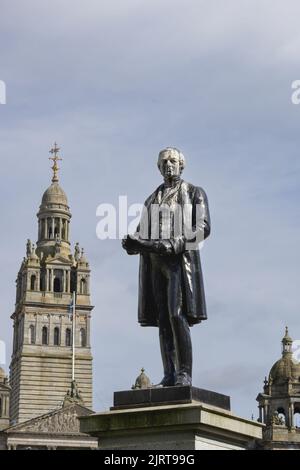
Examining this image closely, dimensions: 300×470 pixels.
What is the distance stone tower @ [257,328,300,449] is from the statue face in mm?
70883

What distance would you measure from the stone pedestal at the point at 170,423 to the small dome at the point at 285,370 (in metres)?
72.7

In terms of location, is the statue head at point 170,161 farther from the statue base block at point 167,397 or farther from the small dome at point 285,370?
the small dome at point 285,370

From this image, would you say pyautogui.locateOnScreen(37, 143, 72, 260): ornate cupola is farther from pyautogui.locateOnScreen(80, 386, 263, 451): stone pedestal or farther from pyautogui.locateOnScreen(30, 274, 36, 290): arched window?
pyautogui.locateOnScreen(80, 386, 263, 451): stone pedestal

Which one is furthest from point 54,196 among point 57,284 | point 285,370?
point 285,370

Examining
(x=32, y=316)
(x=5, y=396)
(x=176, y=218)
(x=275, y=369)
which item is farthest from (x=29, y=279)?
(x=176, y=218)

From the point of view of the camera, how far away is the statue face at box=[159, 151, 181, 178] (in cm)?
1225

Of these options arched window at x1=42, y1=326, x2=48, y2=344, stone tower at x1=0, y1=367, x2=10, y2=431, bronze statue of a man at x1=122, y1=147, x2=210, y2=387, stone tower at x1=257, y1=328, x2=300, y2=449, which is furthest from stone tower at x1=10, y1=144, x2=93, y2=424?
bronze statue of a man at x1=122, y1=147, x2=210, y2=387

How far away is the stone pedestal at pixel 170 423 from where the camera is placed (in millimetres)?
11023

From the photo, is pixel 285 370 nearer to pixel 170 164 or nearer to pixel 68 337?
pixel 68 337

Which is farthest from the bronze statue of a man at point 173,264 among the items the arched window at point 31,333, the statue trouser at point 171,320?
the arched window at point 31,333
